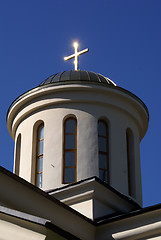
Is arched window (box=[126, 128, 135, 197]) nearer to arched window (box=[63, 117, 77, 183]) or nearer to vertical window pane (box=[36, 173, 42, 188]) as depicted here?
arched window (box=[63, 117, 77, 183])

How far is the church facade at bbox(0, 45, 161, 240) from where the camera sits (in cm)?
1212

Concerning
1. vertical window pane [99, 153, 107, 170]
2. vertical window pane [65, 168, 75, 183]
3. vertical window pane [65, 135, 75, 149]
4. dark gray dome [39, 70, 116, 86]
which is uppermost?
dark gray dome [39, 70, 116, 86]

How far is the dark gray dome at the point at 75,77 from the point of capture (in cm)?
1448

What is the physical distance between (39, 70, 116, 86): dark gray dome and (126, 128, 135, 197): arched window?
1.55 metres

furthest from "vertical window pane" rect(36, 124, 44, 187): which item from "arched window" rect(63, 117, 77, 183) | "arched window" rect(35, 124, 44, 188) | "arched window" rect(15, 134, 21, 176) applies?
"arched window" rect(15, 134, 21, 176)

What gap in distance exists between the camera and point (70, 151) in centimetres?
1343

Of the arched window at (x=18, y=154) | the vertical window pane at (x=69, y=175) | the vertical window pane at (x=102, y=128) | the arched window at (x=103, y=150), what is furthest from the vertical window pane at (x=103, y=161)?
the arched window at (x=18, y=154)

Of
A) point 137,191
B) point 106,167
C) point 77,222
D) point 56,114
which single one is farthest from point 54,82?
point 77,222

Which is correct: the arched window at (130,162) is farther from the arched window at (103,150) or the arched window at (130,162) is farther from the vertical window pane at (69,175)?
the vertical window pane at (69,175)

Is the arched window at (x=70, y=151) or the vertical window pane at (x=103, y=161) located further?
the vertical window pane at (x=103, y=161)

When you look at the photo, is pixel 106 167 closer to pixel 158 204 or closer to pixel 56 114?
pixel 56 114

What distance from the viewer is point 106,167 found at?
13375mm

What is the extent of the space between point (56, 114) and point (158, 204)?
468cm

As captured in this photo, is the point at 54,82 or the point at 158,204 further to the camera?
the point at 54,82
